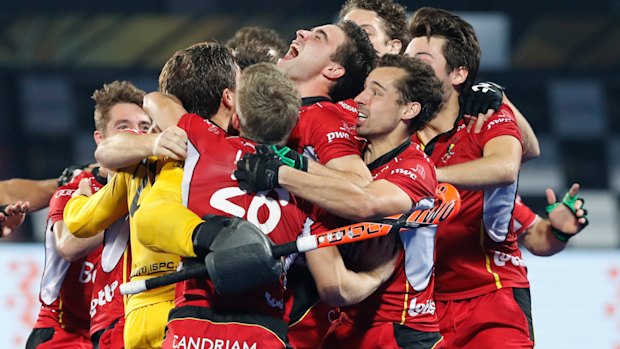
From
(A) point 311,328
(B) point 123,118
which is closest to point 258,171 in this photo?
(A) point 311,328

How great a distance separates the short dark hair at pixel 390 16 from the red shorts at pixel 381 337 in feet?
6.76

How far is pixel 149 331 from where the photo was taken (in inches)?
159

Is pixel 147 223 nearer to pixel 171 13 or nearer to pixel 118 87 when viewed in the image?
pixel 118 87

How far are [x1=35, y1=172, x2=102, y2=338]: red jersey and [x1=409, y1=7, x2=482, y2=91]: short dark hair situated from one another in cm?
183

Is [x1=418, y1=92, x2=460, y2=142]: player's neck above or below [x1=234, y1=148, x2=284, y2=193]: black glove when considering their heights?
below

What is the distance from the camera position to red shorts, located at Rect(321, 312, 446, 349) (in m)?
4.14

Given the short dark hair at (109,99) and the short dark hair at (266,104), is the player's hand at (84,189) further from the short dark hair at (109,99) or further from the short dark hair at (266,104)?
the short dark hair at (266,104)

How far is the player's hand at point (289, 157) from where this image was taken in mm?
3777

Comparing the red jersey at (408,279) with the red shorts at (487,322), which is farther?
the red shorts at (487,322)

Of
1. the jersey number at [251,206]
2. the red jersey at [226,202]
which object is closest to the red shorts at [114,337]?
the red jersey at [226,202]

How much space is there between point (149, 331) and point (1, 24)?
8.26 metres

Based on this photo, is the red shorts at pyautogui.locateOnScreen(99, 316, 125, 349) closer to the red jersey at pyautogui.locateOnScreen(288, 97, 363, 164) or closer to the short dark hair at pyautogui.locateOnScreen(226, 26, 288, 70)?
the red jersey at pyautogui.locateOnScreen(288, 97, 363, 164)

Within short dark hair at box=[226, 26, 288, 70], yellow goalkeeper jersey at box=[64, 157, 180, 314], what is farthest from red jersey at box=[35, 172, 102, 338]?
short dark hair at box=[226, 26, 288, 70]

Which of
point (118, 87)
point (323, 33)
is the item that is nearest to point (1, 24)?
point (118, 87)
